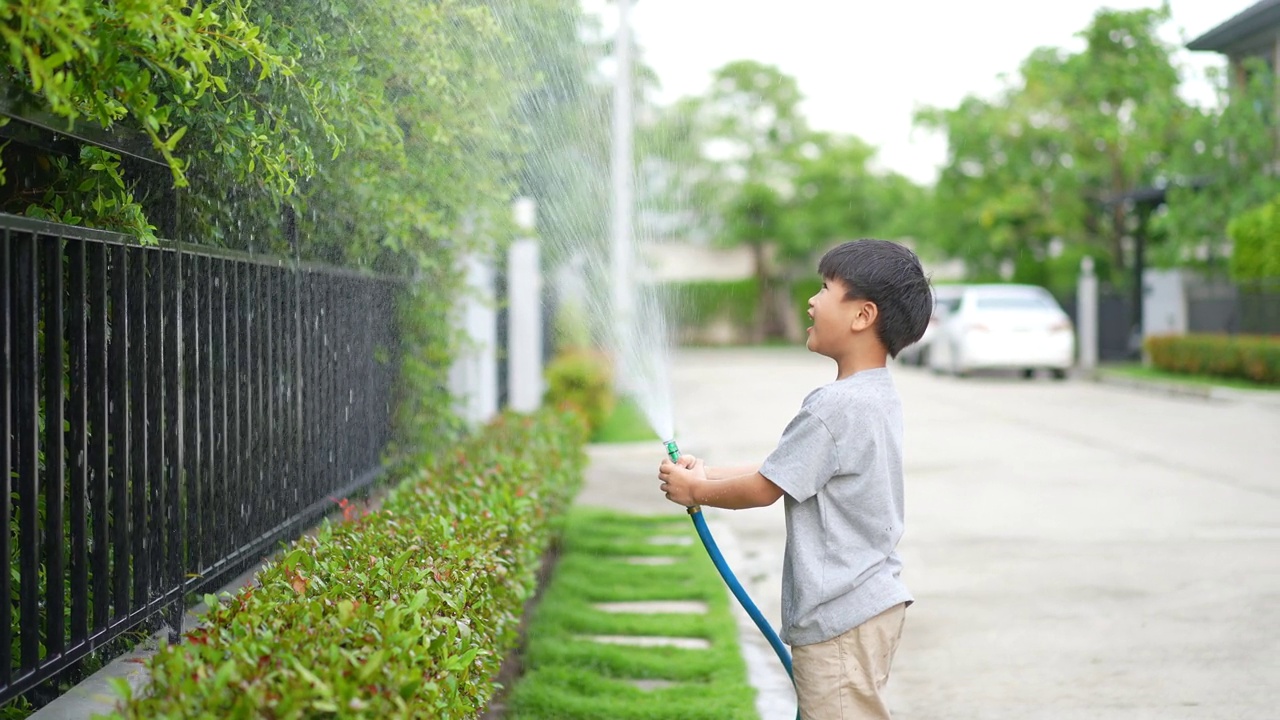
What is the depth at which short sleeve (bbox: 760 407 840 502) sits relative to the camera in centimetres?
284

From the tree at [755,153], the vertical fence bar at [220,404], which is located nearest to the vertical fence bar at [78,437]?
the vertical fence bar at [220,404]

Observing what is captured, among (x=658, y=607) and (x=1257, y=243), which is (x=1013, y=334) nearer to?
(x=1257, y=243)

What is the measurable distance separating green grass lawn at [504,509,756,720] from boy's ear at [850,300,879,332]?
74.3 inches

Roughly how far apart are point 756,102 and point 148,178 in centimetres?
4077

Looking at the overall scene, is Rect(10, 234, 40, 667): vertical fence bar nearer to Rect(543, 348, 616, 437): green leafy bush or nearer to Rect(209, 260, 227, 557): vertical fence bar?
Rect(209, 260, 227, 557): vertical fence bar

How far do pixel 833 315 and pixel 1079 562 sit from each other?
4.83m

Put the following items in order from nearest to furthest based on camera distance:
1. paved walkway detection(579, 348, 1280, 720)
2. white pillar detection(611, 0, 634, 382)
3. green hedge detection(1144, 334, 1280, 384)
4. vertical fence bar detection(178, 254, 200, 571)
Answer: vertical fence bar detection(178, 254, 200, 571)
paved walkway detection(579, 348, 1280, 720)
white pillar detection(611, 0, 634, 382)
green hedge detection(1144, 334, 1280, 384)

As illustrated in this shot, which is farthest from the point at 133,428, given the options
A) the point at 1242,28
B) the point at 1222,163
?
the point at 1242,28

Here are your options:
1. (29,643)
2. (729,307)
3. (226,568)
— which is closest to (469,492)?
(226,568)

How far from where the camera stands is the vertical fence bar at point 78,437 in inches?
116

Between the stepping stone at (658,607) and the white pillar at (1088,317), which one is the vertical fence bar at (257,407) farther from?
the white pillar at (1088,317)

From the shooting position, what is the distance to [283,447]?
458cm

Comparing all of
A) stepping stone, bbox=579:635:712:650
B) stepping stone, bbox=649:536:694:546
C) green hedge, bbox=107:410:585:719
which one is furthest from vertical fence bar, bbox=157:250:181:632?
stepping stone, bbox=649:536:694:546

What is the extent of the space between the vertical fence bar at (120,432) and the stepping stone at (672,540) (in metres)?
4.77
